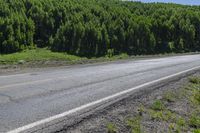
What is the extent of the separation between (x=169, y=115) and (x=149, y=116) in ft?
1.77

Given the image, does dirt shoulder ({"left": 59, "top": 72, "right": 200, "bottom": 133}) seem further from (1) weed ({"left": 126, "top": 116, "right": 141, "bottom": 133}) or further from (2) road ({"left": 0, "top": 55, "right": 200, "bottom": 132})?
(2) road ({"left": 0, "top": 55, "right": 200, "bottom": 132})

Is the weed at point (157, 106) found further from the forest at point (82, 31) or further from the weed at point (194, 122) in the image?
the forest at point (82, 31)

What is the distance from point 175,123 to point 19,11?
139 ft

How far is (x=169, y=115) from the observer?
9039 mm

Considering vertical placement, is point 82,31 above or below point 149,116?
above

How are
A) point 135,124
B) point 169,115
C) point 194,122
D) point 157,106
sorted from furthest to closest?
point 157,106, point 169,115, point 194,122, point 135,124

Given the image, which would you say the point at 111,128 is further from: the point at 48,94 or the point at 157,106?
the point at 48,94

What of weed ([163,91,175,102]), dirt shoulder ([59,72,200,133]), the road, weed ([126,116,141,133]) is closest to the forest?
the road

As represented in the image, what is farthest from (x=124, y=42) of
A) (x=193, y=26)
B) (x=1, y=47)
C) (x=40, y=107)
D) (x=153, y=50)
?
(x=40, y=107)

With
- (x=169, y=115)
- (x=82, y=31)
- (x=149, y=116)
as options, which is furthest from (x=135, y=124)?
(x=82, y=31)

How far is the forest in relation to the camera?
141 ft

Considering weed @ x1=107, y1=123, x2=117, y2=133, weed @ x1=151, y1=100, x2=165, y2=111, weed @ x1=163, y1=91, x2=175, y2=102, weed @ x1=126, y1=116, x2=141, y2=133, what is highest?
weed @ x1=107, y1=123, x2=117, y2=133

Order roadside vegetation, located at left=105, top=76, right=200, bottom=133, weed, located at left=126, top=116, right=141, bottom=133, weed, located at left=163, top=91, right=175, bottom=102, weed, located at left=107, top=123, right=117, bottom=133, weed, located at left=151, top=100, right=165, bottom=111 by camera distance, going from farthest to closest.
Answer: weed, located at left=163, top=91, right=175, bottom=102 → weed, located at left=151, top=100, right=165, bottom=111 → roadside vegetation, located at left=105, top=76, right=200, bottom=133 → weed, located at left=126, top=116, right=141, bottom=133 → weed, located at left=107, top=123, right=117, bottom=133

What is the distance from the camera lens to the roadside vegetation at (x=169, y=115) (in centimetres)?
788
